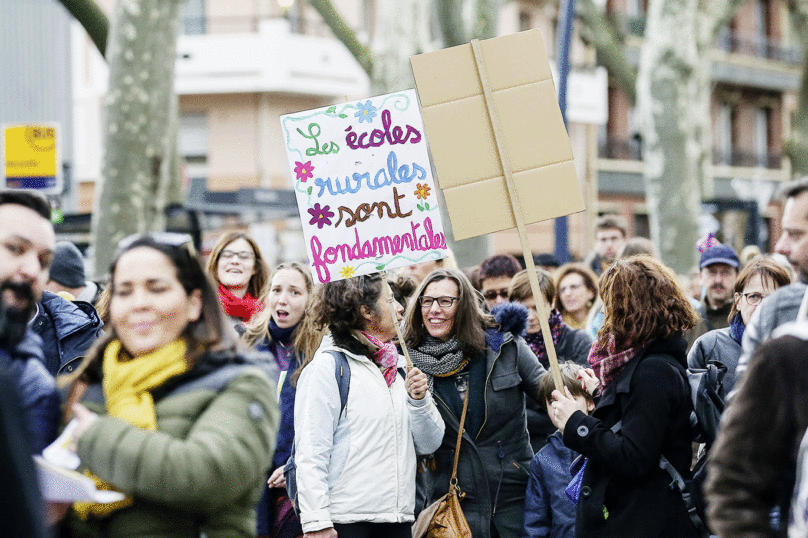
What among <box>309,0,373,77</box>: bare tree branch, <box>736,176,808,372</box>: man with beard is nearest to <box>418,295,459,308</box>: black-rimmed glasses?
<box>736,176,808,372</box>: man with beard

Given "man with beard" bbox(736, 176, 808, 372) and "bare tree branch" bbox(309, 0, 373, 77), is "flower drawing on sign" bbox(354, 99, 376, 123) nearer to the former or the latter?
"man with beard" bbox(736, 176, 808, 372)

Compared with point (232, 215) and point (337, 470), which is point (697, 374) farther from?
point (232, 215)

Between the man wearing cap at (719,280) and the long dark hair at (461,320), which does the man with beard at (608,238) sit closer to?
the man wearing cap at (719,280)

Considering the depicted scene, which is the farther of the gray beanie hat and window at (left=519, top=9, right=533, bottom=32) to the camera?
window at (left=519, top=9, right=533, bottom=32)

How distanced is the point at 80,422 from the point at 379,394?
197 cm

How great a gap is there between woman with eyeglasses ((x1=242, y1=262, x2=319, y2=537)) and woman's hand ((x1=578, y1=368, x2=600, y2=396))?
3.95ft

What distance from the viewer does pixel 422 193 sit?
4832mm

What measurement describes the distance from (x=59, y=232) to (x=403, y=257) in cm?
1112

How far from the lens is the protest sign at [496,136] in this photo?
445cm

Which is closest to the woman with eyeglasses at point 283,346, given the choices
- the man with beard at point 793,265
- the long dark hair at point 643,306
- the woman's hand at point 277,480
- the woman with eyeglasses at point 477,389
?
the woman's hand at point 277,480

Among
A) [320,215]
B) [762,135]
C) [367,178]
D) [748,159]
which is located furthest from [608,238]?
[762,135]

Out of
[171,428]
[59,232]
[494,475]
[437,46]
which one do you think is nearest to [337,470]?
[494,475]

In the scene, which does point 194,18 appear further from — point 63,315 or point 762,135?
point 63,315

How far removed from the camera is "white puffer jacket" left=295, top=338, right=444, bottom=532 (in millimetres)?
4102
